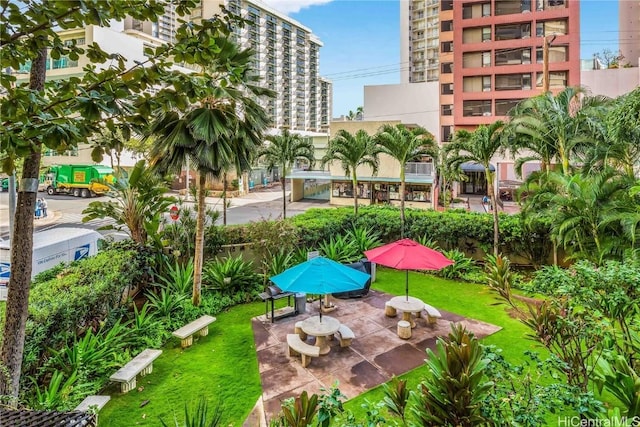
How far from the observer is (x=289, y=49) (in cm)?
8238

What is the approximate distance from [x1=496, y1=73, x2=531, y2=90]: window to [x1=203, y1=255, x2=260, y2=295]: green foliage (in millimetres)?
34176

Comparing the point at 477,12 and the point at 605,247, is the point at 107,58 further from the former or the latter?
the point at 477,12

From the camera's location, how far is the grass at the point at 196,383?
215 inches

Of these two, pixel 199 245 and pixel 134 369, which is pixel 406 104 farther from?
pixel 134 369

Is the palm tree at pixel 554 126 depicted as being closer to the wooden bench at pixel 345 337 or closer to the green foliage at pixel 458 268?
the green foliage at pixel 458 268

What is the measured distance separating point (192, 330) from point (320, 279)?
307cm

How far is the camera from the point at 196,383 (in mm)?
6309

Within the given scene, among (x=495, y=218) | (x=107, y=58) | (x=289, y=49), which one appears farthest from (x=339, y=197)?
(x=289, y=49)

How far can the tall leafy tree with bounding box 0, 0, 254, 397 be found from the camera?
194 cm

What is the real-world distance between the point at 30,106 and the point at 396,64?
7042 cm

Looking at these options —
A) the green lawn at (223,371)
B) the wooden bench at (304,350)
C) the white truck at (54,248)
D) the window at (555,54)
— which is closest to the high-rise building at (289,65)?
the window at (555,54)

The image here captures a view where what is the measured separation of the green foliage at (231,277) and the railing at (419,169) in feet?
61.5

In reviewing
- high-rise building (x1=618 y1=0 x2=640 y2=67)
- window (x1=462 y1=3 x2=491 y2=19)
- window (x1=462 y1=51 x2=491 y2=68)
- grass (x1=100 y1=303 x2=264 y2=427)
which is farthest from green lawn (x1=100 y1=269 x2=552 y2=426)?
high-rise building (x1=618 y1=0 x2=640 y2=67)

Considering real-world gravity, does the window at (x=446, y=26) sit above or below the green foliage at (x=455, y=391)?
above
